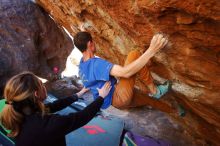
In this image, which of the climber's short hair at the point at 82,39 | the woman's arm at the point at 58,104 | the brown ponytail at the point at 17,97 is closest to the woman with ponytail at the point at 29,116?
the brown ponytail at the point at 17,97

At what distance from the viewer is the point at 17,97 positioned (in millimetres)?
2955

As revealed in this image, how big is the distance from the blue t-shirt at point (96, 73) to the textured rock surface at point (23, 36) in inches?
187

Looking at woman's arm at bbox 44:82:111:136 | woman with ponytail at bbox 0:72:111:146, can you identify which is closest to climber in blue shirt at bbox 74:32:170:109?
woman's arm at bbox 44:82:111:136

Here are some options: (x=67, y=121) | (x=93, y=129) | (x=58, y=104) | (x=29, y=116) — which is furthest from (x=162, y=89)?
(x=93, y=129)

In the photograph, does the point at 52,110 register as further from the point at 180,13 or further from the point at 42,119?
the point at 180,13

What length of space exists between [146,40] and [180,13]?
0.96 meters

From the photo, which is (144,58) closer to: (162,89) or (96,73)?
(96,73)

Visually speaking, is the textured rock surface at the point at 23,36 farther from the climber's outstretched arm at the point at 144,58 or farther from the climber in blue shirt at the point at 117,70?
the climber's outstretched arm at the point at 144,58

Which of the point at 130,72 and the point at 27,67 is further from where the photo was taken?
the point at 27,67

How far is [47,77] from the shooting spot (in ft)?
32.1

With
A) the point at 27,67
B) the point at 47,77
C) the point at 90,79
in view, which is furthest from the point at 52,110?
the point at 47,77

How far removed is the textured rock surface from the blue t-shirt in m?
4.75

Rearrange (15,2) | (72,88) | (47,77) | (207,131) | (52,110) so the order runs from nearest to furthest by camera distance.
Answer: (52,110) < (207,131) < (15,2) < (47,77) < (72,88)

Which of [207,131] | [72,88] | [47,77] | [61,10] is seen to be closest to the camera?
[207,131]
